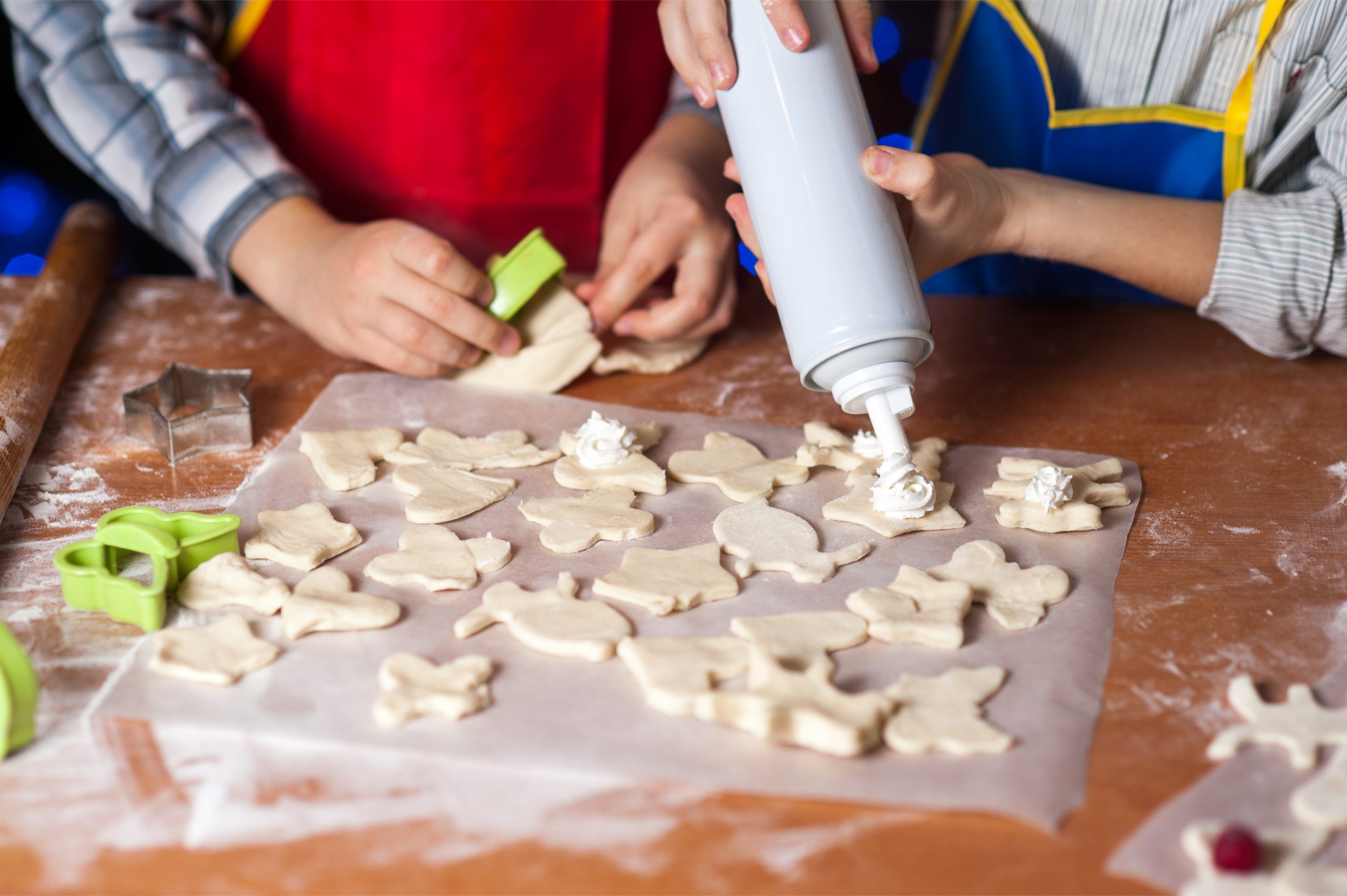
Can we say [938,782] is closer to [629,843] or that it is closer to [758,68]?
[629,843]

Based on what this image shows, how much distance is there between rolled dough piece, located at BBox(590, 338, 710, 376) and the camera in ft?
4.11

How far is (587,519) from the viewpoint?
950 millimetres

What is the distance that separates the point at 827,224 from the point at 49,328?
870 millimetres

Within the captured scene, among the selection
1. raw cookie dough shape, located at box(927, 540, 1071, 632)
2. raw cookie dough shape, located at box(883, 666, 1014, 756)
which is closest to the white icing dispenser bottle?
raw cookie dough shape, located at box(927, 540, 1071, 632)

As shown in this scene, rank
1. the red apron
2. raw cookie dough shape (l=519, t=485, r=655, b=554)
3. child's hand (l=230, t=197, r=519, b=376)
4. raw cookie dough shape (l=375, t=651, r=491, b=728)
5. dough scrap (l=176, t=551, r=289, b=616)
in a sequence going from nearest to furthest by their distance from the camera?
raw cookie dough shape (l=375, t=651, r=491, b=728), dough scrap (l=176, t=551, r=289, b=616), raw cookie dough shape (l=519, t=485, r=655, b=554), child's hand (l=230, t=197, r=519, b=376), the red apron

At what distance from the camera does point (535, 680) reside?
29.6 inches

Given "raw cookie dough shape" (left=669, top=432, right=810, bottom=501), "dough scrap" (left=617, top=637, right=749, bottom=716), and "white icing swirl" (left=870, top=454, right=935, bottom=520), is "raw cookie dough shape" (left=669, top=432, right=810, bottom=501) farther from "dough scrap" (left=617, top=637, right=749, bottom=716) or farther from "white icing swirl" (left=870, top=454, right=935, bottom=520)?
"dough scrap" (left=617, top=637, right=749, bottom=716)

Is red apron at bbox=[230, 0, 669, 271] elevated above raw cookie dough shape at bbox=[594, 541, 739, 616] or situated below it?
above

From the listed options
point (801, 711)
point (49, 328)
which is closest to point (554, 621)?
point (801, 711)

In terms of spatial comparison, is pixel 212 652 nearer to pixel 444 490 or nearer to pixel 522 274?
pixel 444 490

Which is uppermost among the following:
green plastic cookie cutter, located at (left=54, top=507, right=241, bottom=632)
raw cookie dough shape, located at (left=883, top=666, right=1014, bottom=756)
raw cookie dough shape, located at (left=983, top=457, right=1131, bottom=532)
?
green plastic cookie cutter, located at (left=54, top=507, right=241, bottom=632)

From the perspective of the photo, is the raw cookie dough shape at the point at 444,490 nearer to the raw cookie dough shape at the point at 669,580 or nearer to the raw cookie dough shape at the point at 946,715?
the raw cookie dough shape at the point at 669,580

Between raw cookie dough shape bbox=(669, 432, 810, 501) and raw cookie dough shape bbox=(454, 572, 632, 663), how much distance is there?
223 mm

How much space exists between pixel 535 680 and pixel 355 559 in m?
0.23
